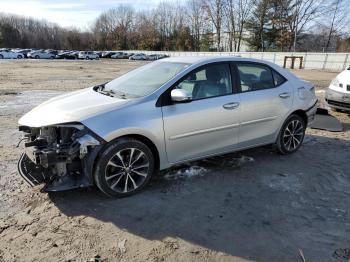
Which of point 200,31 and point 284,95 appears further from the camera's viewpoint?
point 200,31

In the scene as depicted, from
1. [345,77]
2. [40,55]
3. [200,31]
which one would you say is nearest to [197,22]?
[200,31]

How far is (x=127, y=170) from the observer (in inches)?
159

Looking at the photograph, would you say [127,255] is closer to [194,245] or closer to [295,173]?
[194,245]

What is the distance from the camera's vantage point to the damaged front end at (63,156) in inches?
146

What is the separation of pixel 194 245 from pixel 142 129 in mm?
1464

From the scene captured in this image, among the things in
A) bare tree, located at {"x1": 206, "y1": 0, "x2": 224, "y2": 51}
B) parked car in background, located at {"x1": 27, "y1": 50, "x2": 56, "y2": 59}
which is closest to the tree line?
bare tree, located at {"x1": 206, "y1": 0, "x2": 224, "y2": 51}

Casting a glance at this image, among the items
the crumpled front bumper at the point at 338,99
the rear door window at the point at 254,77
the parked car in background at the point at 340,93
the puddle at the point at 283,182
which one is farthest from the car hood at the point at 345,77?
Answer: the puddle at the point at 283,182

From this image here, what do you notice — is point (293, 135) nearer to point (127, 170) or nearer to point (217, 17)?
point (127, 170)

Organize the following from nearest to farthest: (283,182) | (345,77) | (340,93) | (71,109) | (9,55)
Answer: (71,109)
(283,182)
(340,93)
(345,77)
(9,55)

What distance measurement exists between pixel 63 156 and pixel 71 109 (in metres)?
0.59

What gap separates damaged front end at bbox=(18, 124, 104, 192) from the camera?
12.2 ft

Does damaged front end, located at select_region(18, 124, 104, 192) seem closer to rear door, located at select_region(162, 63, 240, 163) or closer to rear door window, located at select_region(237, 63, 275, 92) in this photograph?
rear door, located at select_region(162, 63, 240, 163)

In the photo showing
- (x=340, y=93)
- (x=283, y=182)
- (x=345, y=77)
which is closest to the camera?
(x=283, y=182)

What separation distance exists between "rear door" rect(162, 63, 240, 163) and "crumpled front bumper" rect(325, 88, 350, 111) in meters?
4.83
